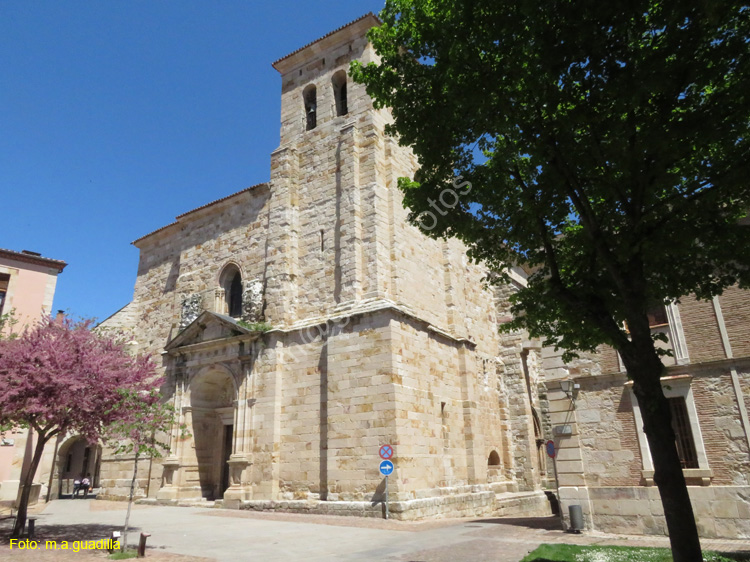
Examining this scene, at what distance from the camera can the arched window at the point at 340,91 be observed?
19.7m

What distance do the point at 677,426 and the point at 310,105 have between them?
16.8m

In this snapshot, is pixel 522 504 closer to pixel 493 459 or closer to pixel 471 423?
pixel 493 459

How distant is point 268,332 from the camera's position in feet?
55.9

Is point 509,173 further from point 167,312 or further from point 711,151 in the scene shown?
point 167,312

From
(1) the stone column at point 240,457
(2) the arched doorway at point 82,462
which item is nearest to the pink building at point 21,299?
(2) the arched doorway at point 82,462

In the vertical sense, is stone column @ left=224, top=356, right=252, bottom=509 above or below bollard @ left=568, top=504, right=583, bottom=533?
above

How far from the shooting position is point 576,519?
36.8 feet

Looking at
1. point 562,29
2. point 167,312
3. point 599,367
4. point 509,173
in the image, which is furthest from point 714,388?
point 167,312

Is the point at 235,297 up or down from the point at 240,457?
up

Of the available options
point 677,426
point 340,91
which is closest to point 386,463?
point 677,426

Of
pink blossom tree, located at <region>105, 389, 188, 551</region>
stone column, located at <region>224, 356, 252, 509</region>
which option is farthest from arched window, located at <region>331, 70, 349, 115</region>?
pink blossom tree, located at <region>105, 389, 188, 551</region>

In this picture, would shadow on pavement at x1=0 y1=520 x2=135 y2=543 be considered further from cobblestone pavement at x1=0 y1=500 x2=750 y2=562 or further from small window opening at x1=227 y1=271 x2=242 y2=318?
small window opening at x1=227 y1=271 x2=242 y2=318

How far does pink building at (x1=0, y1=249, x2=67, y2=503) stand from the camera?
20172 mm

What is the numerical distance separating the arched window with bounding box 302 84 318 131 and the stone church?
6 centimetres
